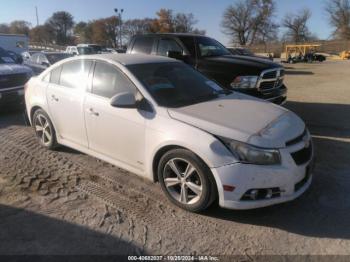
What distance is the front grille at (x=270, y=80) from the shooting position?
705cm

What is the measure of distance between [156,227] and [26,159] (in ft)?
9.29

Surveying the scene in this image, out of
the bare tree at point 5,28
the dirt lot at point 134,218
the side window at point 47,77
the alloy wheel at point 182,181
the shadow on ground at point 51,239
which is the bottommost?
the shadow on ground at point 51,239

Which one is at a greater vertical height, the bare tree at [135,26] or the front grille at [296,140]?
A: the bare tree at [135,26]

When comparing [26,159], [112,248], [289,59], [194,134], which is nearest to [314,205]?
[194,134]

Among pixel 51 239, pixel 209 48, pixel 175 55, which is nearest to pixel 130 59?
pixel 51 239

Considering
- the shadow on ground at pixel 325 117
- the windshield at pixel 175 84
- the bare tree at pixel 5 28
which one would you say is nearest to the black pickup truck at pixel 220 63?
the shadow on ground at pixel 325 117

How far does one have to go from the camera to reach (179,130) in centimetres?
370

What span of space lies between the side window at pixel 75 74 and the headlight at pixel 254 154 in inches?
96.1

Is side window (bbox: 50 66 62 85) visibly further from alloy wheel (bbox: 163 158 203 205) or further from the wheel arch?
alloy wheel (bbox: 163 158 203 205)

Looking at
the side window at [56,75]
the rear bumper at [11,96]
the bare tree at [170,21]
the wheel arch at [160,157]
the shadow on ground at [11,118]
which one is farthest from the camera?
the bare tree at [170,21]

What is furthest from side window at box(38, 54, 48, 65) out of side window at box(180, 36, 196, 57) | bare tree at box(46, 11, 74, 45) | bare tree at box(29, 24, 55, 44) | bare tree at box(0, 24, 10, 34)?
bare tree at box(0, 24, 10, 34)

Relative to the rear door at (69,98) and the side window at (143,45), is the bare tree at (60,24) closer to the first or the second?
the side window at (143,45)

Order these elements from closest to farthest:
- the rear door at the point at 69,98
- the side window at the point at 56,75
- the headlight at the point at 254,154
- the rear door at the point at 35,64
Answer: the headlight at the point at 254,154 < the rear door at the point at 69,98 < the side window at the point at 56,75 < the rear door at the point at 35,64

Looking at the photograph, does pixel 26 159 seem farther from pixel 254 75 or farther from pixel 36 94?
pixel 254 75
